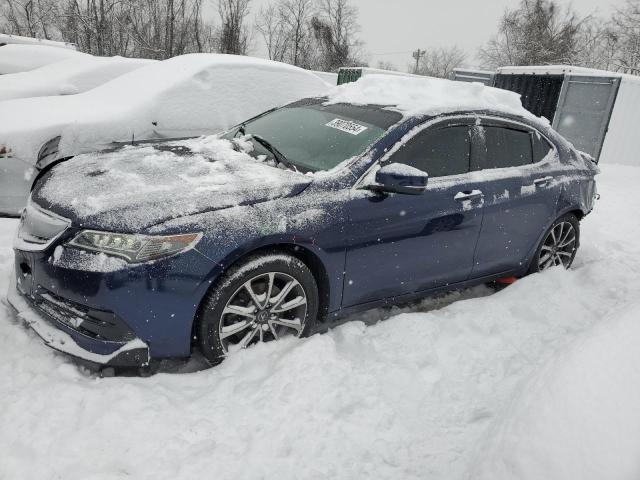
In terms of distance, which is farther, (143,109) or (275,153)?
(143,109)

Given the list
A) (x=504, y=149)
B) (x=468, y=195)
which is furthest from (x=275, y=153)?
(x=504, y=149)

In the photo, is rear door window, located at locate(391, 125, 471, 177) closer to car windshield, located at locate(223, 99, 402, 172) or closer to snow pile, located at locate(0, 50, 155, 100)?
car windshield, located at locate(223, 99, 402, 172)

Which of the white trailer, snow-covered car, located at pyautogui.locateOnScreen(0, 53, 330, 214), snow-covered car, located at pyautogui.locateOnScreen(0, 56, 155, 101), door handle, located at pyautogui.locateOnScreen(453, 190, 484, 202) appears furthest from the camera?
the white trailer

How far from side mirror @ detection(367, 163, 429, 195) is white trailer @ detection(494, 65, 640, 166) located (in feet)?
33.2

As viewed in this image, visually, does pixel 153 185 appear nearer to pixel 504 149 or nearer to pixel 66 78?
pixel 504 149

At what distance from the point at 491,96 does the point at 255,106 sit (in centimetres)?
291

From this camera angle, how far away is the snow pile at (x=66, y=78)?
287 inches

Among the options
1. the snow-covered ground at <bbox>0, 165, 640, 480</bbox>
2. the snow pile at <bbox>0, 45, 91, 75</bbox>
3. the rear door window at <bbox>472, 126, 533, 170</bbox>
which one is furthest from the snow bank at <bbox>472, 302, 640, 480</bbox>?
the snow pile at <bbox>0, 45, 91, 75</bbox>

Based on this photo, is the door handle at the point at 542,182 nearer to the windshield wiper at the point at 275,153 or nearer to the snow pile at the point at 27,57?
the windshield wiper at the point at 275,153

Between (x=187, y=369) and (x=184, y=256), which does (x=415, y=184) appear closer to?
(x=184, y=256)

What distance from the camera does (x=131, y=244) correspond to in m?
2.41

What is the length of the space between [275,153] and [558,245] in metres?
2.84

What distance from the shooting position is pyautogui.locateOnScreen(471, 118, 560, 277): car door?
12.2ft

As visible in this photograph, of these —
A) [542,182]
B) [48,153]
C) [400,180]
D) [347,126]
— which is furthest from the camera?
[48,153]
